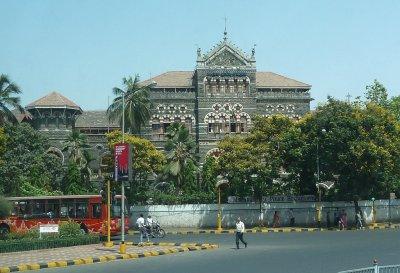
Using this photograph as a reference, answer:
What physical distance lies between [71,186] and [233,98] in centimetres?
2209

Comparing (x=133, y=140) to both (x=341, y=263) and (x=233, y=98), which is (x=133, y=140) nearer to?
(x=233, y=98)

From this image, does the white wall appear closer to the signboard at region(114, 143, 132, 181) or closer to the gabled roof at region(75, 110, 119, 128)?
the gabled roof at region(75, 110, 119, 128)

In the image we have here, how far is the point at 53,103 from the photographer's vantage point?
69625mm

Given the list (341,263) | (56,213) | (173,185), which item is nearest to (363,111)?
(173,185)

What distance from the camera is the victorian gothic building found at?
68.2m

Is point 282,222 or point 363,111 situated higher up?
point 363,111

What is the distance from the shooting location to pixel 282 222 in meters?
50.5

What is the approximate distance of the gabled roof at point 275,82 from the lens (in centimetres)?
7100

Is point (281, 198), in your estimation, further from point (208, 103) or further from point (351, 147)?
point (208, 103)

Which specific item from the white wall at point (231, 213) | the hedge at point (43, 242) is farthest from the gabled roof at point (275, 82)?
the hedge at point (43, 242)

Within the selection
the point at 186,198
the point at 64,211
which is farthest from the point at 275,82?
the point at 64,211

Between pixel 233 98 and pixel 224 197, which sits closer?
pixel 224 197

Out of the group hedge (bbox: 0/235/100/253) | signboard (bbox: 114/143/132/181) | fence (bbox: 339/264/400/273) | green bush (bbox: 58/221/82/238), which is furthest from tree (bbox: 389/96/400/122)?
fence (bbox: 339/264/400/273)

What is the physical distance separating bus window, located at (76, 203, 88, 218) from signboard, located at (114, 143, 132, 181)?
1254cm
